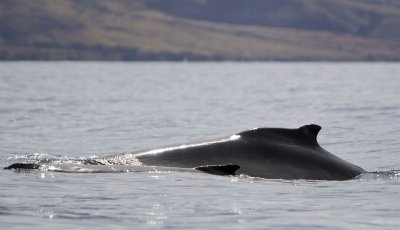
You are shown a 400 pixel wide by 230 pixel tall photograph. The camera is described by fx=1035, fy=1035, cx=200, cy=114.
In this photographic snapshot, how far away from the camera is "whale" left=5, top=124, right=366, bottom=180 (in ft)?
46.7

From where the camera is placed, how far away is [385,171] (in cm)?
1645

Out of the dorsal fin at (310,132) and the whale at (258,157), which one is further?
the dorsal fin at (310,132)

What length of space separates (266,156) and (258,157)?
0.14m

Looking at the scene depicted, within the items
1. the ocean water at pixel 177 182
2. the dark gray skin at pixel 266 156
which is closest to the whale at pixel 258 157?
the dark gray skin at pixel 266 156

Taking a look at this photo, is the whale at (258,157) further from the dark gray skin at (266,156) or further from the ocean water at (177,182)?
the ocean water at (177,182)

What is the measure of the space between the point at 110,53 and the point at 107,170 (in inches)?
7054

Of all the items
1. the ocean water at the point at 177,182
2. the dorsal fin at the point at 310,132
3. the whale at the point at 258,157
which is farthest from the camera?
the dorsal fin at the point at 310,132

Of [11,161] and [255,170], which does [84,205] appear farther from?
[11,161]

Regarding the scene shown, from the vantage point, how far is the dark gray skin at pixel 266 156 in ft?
46.8

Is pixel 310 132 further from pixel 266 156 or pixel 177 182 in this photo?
pixel 177 182

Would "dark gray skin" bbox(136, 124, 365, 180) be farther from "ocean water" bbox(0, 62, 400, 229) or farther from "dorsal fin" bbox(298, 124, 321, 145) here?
"ocean water" bbox(0, 62, 400, 229)

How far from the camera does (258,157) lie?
14375mm

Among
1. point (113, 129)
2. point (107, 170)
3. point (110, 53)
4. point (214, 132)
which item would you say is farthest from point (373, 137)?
point (110, 53)

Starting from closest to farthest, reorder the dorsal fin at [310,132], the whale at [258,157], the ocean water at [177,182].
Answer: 1. the ocean water at [177,182]
2. the whale at [258,157]
3. the dorsal fin at [310,132]
